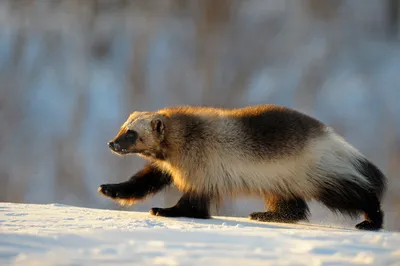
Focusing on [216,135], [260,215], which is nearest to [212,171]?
[216,135]

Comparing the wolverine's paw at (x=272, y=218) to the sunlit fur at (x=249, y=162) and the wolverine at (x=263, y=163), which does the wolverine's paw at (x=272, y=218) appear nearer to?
the wolverine at (x=263, y=163)

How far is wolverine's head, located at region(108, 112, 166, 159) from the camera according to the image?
3146 millimetres

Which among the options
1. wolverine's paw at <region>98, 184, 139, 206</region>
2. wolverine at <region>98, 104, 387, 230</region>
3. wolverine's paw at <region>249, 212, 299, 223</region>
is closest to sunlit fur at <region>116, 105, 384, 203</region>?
wolverine at <region>98, 104, 387, 230</region>

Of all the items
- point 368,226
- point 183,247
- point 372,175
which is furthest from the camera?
point 372,175

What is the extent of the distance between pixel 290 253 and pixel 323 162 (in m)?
1.41

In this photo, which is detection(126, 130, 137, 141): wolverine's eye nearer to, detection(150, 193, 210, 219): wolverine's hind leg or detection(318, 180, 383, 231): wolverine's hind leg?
detection(150, 193, 210, 219): wolverine's hind leg

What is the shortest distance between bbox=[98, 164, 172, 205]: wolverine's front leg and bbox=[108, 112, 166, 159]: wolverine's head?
0.14m

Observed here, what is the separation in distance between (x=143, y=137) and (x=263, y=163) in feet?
2.05

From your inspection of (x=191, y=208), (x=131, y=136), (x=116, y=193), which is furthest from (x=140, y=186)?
(x=191, y=208)

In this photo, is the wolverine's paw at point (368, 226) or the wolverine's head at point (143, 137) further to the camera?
the wolverine's head at point (143, 137)

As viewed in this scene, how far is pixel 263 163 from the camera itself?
9.96 ft

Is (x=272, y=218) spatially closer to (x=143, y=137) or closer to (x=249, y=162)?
(x=249, y=162)

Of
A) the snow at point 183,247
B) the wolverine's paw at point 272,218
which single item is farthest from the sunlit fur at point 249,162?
the snow at point 183,247

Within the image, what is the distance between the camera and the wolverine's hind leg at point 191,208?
9.87 feet
